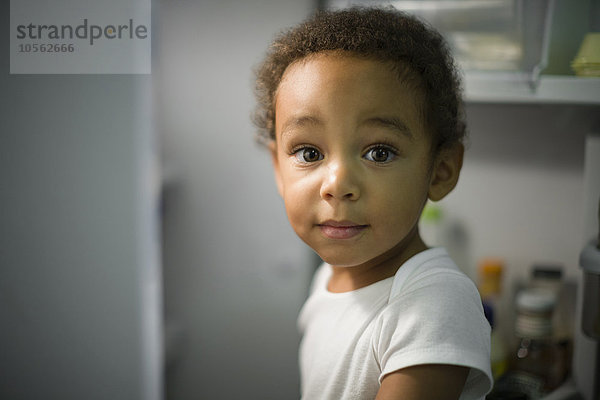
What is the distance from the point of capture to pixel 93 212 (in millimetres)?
654

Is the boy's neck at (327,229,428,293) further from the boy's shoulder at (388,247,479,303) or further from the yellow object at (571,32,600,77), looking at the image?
the yellow object at (571,32,600,77)

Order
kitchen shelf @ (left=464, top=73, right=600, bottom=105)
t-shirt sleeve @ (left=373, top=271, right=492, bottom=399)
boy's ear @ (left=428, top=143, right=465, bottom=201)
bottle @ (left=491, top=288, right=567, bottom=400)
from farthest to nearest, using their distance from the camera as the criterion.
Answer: bottle @ (left=491, top=288, right=567, bottom=400)
kitchen shelf @ (left=464, top=73, right=600, bottom=105)
boy's ear @ (left=428, top=143, right=465, bottom=201)
t-shirt sleeve @ (left=373, top=271, right=492, bottom=399)

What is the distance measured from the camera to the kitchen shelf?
62 centimetres

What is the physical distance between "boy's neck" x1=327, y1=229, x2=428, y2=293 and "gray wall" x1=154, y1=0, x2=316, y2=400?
0.43 m

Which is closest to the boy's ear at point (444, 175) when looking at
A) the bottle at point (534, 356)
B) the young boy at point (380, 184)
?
the young boy at point (380, 184)

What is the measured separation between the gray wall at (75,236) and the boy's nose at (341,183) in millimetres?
301

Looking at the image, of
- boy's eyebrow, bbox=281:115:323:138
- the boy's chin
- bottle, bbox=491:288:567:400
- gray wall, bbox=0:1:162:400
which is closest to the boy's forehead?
boy's eyebrow, bbox=281:115:323:138

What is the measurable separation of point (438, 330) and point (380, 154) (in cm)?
15

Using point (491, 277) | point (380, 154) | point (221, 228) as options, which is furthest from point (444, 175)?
point (221, 228)

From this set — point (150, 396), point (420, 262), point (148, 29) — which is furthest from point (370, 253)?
point (150, 396)

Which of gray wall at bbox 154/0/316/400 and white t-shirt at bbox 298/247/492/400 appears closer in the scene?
white t-shirt at bbox 298/247/492/400

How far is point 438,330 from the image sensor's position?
42 cm

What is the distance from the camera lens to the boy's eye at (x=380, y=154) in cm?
45

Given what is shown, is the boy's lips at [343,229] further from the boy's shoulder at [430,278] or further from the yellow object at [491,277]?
the yellow object at [491,277]
